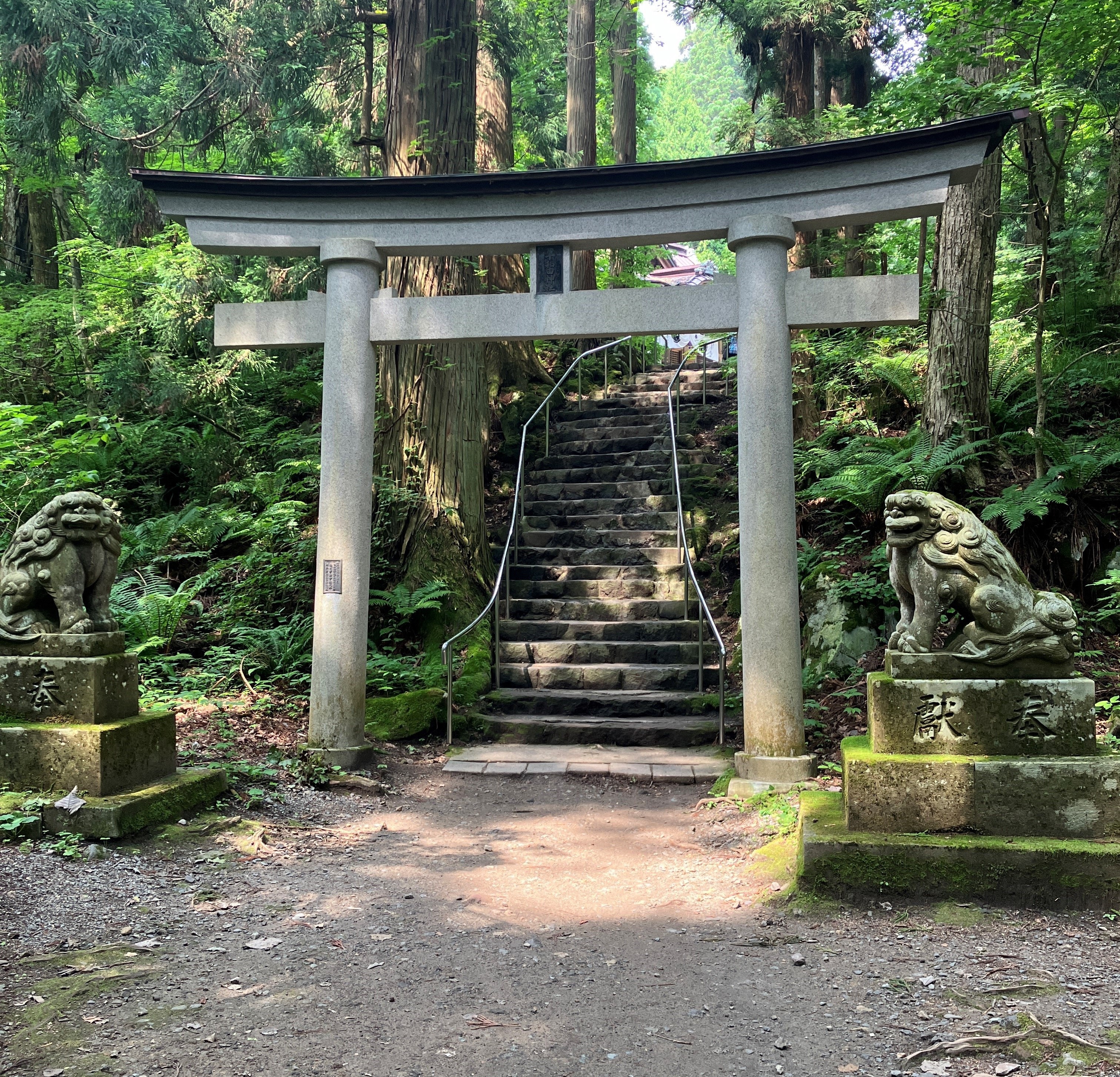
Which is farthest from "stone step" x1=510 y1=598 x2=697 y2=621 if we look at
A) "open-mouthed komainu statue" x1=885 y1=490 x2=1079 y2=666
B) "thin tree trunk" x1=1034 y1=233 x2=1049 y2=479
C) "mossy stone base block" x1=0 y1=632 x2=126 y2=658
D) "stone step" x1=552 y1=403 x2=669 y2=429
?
"mossy stone base block" x1=0 y1=632 x2=126 y2=658

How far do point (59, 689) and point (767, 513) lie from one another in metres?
4.67

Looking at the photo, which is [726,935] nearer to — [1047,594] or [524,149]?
[1047,594]

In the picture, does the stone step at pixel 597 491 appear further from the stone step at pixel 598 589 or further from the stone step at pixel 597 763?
the stone step at pixel 597 763

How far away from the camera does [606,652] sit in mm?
8688

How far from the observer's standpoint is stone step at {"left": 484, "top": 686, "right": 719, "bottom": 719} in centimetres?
795

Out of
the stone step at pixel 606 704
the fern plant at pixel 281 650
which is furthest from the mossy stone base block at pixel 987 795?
the fern plant at pixel 281 650

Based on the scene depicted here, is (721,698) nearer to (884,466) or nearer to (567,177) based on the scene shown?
(884,466)

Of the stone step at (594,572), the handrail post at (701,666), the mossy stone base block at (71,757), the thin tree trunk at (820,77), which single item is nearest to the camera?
the mossy stone base block at (71,757)

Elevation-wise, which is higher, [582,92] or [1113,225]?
[582,92]

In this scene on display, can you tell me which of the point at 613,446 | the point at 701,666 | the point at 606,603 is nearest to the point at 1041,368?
the point at 701,666

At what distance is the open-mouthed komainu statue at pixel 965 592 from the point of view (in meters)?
4.18

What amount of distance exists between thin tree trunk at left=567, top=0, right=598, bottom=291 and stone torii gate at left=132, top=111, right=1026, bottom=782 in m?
9.23

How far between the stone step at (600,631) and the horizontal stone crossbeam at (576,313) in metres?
3.23

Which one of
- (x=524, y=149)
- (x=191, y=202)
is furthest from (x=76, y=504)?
(x=524, y=149)
